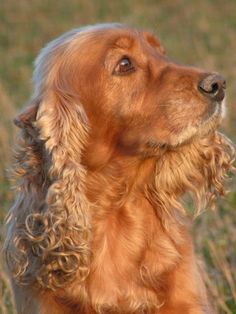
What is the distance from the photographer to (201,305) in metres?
5.38

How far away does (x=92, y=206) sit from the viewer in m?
5.41

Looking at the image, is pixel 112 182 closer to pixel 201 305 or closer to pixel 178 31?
pixel 201 305

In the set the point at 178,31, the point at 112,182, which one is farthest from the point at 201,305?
the point at 178,31

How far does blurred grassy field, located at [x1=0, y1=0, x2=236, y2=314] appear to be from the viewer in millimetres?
6969

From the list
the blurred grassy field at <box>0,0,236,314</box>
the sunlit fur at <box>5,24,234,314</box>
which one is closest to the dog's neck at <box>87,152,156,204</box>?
the sunlit fur at <box>5,24,234,314</box>

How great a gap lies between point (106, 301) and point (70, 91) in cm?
109

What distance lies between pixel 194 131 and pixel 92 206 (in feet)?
2.30

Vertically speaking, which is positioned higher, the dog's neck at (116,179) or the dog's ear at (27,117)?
the dog's ear at (27,117)

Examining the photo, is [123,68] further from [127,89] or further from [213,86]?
[213,86]

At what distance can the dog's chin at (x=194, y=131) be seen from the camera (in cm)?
509

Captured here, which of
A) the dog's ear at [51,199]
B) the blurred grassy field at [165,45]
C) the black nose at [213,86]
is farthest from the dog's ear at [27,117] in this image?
the blurred grassy field at [165,45]

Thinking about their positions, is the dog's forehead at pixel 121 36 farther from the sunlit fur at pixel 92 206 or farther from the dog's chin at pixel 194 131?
the dog's chin at pixel 194 131

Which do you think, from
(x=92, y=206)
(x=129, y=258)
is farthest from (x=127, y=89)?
(x=129, y=258)

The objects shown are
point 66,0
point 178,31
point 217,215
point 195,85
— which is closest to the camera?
point 195,85
